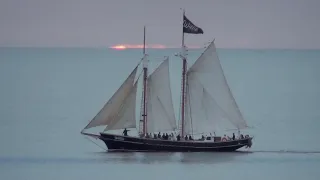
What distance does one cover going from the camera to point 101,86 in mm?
29938

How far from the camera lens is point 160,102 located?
1969 centimetres

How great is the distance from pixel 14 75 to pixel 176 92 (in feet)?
25.4

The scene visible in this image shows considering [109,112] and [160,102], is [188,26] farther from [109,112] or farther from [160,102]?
[109,112]

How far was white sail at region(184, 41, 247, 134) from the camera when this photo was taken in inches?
777

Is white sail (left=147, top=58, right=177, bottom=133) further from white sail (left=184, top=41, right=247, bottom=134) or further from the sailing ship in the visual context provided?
white sail (left=184, top=41, right=247, bottom=134)

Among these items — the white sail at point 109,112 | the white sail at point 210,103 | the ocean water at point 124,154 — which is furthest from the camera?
the white sail at point 210,103

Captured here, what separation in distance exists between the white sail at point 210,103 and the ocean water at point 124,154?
23.8 inches

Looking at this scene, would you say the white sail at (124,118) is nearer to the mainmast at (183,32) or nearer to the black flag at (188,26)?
the mainmast at (183,32)

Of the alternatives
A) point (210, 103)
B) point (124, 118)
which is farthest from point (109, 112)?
point (210, 103)

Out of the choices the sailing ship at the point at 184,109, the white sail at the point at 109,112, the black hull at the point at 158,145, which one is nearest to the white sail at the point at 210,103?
the sailing ship at the point at 184,109

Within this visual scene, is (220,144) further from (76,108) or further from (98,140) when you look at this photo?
(76,108)

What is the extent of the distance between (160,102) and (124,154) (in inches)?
42.8

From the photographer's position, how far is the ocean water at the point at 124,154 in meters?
18.0

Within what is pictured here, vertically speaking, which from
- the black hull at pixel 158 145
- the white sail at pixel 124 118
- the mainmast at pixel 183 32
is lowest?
the black hull at pixel 158 145
